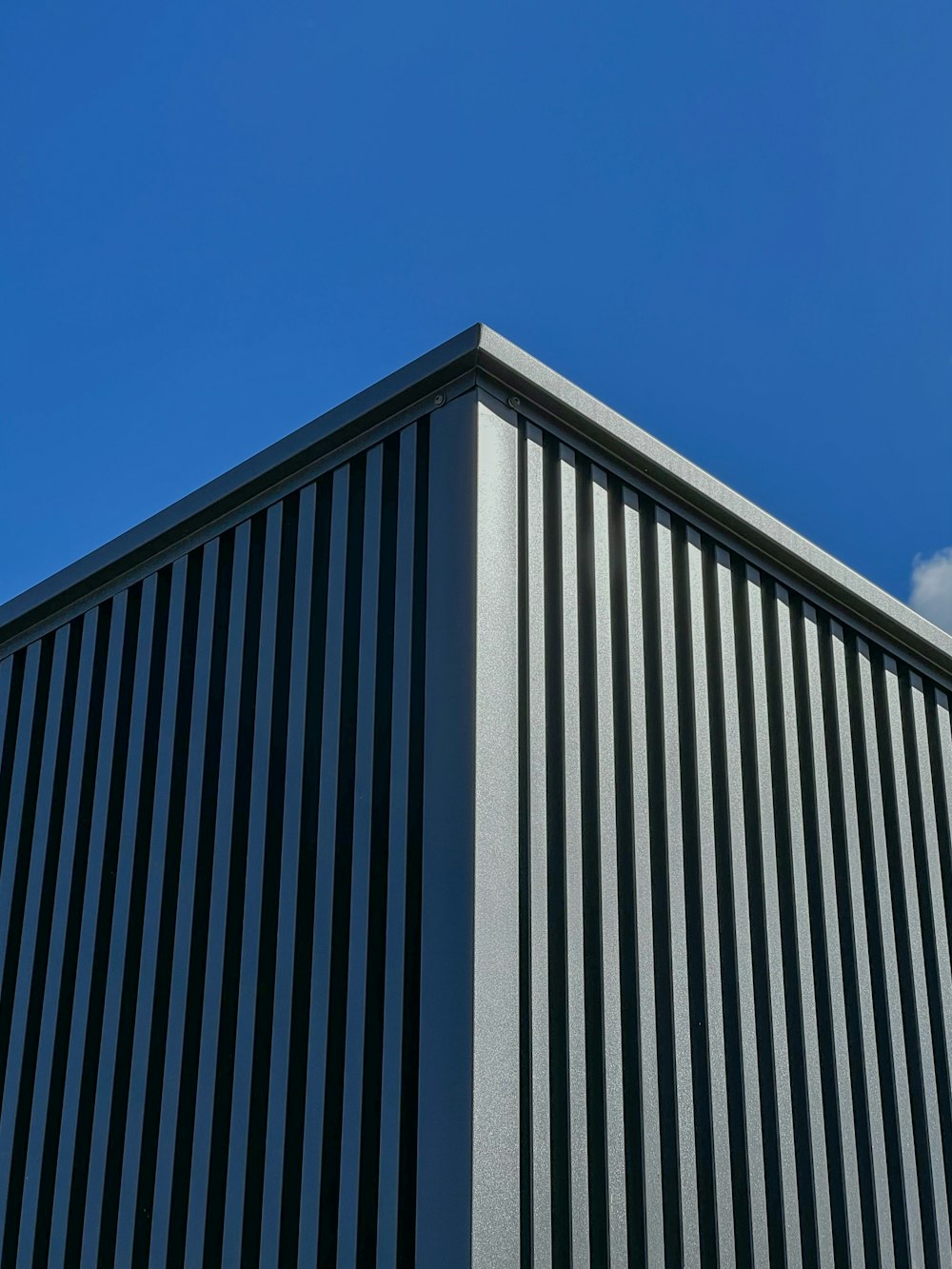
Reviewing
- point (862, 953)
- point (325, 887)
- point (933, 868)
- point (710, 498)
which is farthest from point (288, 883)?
point (933, 868)

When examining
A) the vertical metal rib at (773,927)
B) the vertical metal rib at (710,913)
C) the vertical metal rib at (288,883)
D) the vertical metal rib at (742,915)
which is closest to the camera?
the vertical metal rib at (288,883)

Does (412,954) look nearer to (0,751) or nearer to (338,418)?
(338,418)

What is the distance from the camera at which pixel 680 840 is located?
4.90 metres

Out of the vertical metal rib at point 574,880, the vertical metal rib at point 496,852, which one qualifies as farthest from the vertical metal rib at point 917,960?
the vertical metal rib at point 496,852

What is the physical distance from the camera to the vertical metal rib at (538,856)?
157 inches

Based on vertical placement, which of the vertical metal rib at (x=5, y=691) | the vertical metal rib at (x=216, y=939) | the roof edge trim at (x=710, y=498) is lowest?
the vertical metal rib at (x=216, y=939)

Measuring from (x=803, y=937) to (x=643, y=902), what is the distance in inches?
37.5

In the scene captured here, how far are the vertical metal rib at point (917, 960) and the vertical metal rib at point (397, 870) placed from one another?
2548 millimetres

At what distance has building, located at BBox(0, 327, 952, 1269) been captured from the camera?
4.14 m

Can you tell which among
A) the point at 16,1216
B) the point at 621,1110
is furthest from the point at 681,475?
the point at 16,1216

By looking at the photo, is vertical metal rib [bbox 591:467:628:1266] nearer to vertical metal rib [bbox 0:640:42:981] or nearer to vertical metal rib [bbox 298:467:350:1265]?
vertical metal rib [bbox 298:467:350:1265]

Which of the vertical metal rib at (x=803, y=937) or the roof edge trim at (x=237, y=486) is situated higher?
the roof edge trim at (x=237, y=486)

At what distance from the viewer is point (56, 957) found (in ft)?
18.3

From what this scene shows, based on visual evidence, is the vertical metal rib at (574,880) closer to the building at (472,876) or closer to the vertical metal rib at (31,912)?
the building at (472,876)
